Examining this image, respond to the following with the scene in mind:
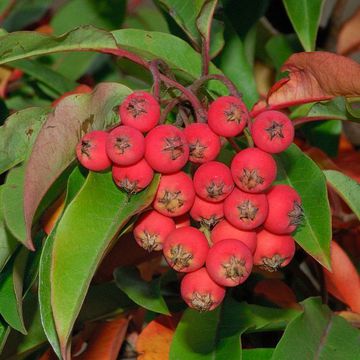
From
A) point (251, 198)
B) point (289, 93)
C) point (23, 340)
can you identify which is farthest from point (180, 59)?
point (23, 340)

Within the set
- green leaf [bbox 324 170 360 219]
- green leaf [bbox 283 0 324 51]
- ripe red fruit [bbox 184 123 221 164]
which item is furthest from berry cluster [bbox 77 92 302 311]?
green leaf [bbox 283 0 324 51]

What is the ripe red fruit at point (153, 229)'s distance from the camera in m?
0.72

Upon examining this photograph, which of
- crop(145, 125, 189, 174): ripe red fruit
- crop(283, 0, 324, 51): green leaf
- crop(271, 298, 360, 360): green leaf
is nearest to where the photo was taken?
crop(145, 125, 189, 174): ripe red fruit

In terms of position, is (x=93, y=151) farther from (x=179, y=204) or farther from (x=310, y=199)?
(x=310, y=199)

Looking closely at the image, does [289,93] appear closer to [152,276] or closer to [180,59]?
[180,59]

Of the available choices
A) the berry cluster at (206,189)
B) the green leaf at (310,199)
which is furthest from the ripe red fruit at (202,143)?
the green leaf at (310,199)

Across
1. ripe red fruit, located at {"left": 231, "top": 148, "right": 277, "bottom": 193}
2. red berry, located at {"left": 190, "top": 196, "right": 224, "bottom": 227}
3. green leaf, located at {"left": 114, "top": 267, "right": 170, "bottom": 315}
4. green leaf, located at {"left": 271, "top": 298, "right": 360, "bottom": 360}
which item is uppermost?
ripe red fruit, located at {"left": 231, "top": 148, "right": 277, "bottom": 193}

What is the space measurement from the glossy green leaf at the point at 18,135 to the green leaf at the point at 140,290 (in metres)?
0.17

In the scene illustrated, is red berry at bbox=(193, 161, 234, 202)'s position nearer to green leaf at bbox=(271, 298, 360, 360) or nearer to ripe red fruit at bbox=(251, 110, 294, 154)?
ripe red fruit at bbox=(251, 110, 294, 154)

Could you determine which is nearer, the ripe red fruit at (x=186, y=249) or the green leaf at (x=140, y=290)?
the ripe red fruit at (x=186, y=249)

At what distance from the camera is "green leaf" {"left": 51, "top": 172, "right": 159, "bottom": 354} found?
69 centimetres

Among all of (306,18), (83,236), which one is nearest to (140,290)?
(83,236)

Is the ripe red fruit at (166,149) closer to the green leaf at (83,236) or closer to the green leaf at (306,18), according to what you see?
the green leaf at (83,236)

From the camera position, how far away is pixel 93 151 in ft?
2.33
